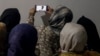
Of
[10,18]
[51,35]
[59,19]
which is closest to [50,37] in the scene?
[51,35]

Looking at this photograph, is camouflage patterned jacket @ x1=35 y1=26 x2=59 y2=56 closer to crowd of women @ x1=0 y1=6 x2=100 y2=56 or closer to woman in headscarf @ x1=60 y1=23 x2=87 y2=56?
crowd of women @ x1=0 y1=6 x2=100 y2=56

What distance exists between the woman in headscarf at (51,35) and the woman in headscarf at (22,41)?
30 cm

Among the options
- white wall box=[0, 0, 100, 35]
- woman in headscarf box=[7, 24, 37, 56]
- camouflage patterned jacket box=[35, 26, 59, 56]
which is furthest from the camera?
white wall box=[0, 0, 100, 35]

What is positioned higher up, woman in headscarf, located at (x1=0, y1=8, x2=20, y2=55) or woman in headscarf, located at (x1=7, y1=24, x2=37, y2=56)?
woman in headscarf, located at (x1=0, y1=8, x2=20, y2=55)

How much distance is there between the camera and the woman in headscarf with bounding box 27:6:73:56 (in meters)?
2.09

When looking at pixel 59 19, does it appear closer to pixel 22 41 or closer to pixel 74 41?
pixel 74 41

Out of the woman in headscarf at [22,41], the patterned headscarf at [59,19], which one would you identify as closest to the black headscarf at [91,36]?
the patterned headscarf at [59,19]

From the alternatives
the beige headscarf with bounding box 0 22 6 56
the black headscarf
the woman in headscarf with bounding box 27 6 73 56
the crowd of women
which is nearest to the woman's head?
the crowd of women

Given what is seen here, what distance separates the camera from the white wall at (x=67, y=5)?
9.25 ft

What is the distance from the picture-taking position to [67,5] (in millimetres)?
2824

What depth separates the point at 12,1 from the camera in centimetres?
283

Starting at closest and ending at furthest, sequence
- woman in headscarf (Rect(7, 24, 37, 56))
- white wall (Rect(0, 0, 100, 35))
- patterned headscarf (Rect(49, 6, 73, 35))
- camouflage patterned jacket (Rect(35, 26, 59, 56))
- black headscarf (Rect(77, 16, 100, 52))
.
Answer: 1. woman in headscarf (Rect(7, 24, 37, 56))
2. camouflage patterned jacket (Rect(35, 26, 59, 56))
3. patterned headscarf (Rect(49, 6, 73, 35))
4. black headscarf (Rect(77, 16, 100, 52))
5. white wall (Rect(0, 0, 100, 35))

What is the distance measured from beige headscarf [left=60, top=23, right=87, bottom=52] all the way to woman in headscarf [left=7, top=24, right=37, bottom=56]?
0.25 meters

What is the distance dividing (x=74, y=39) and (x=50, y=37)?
0.26m
